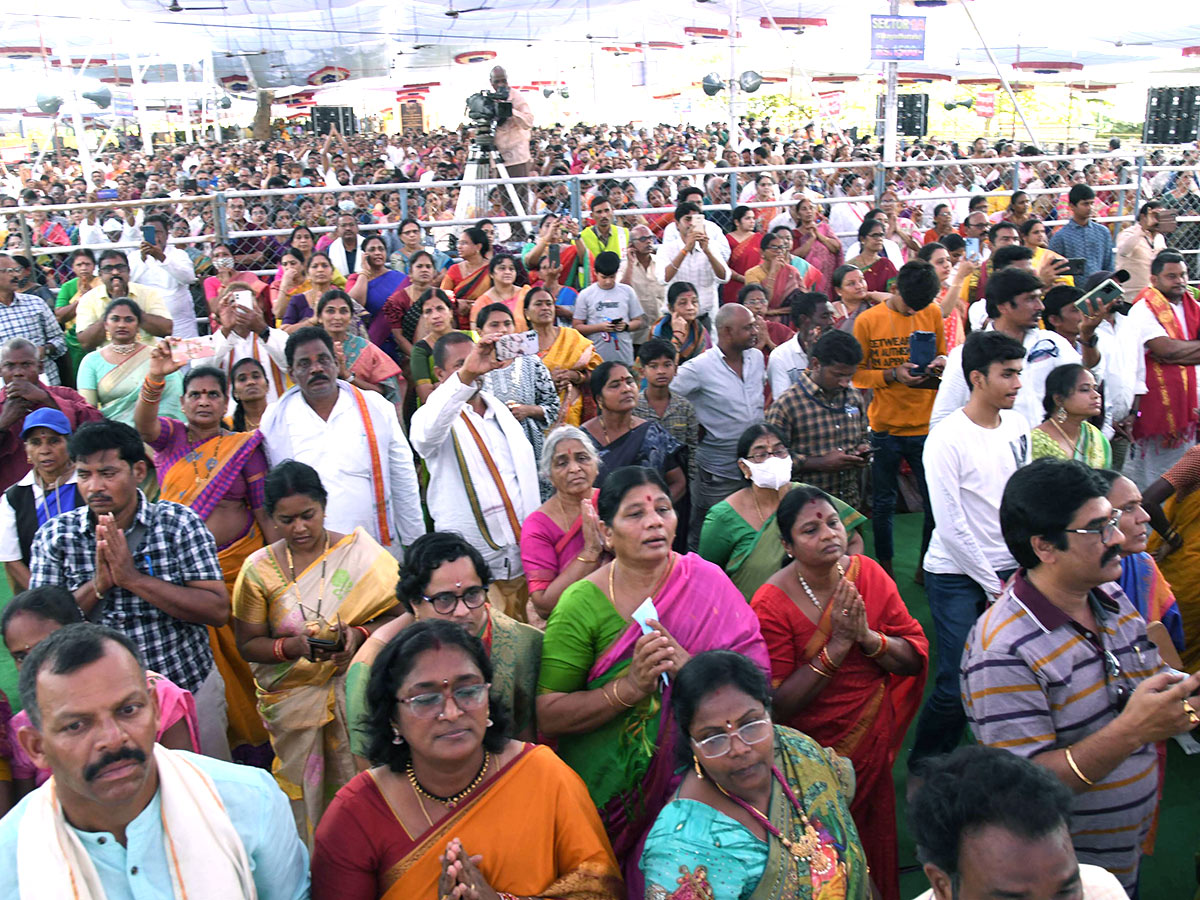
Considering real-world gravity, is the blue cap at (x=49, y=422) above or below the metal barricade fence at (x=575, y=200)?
below

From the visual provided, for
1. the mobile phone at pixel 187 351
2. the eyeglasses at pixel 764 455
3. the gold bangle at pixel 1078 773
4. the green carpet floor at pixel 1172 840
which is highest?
the mobile phone at pixel 187 351

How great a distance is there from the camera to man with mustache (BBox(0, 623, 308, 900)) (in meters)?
1.84

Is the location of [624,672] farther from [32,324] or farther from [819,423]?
[32,324]

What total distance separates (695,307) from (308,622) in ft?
11.5

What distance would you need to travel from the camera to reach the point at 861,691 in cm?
301

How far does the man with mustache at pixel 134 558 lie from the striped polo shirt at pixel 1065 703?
7.28ft

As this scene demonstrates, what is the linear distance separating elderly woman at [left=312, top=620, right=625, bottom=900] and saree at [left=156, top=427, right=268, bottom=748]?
5.36 ft

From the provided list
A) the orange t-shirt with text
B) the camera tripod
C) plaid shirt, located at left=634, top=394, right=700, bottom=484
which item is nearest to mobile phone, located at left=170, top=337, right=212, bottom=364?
plaid shirt, located at left=634, top=394, right=700, bottom=484

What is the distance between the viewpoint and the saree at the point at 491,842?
2.10 metres

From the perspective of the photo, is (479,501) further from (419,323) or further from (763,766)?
(419,323)

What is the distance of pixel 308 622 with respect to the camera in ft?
10.6

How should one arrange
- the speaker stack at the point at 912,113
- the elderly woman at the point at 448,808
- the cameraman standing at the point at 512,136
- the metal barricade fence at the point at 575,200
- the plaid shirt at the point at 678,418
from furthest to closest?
the speaker stack at the point at 912,113 → the cameraman standing at the point at 512,136 → the metal barricade fence at the point at 575,200 → the plaid shirt at the point at 678,418 → the elderly woman at the point at 448,808

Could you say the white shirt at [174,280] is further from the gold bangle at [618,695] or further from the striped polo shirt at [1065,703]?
the striped polo shirt at [1065,703]

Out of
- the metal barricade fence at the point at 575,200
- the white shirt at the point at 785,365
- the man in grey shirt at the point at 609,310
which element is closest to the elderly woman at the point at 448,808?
the white shirt at the point at 785,365
